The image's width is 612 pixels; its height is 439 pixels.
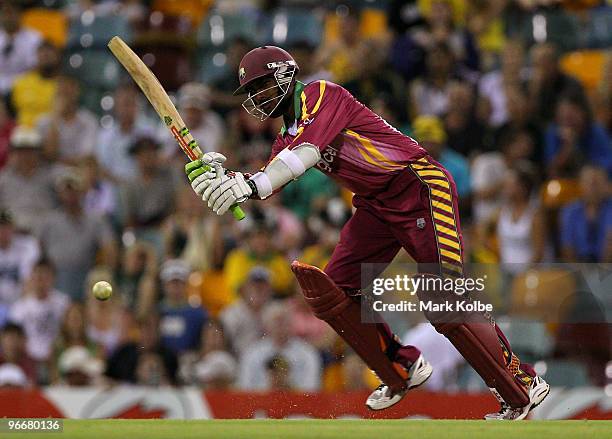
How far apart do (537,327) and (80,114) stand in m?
6.07

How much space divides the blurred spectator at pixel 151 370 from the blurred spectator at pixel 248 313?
0.67 m

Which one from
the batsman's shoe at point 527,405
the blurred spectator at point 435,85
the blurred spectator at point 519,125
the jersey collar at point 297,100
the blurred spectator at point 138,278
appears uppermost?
the jersey collar at point 297,100

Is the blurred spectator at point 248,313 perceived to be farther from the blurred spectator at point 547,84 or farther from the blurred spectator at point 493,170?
the blurred spectator at point 547,84

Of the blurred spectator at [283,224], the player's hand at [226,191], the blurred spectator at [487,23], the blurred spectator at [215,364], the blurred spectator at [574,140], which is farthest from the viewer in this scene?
the blurred spectator at [487,23]

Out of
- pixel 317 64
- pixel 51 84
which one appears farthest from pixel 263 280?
pixel 51 84

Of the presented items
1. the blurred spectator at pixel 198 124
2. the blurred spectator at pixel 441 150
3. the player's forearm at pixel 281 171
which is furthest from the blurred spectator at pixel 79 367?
the player's forearm at pixel 281 171

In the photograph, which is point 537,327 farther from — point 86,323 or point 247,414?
point 86,323

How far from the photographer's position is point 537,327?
10898mm

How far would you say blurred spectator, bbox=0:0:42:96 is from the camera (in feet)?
49.9

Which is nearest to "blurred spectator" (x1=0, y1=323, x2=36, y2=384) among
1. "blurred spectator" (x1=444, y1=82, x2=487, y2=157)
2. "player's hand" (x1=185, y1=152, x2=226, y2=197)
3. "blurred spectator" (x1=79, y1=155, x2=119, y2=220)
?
"blurred spectator" (x1=79, y1=155, x2=119, y2=220)

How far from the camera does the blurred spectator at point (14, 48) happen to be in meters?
15.2

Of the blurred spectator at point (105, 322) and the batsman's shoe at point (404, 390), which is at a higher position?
the batsman's shoe at point (404, 390)

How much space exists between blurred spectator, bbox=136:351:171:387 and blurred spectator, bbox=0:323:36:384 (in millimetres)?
1110

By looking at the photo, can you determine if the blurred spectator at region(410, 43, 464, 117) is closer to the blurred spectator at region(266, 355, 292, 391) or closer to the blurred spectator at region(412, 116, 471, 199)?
the blurred spectator at region(412, 116, 471, 199)
